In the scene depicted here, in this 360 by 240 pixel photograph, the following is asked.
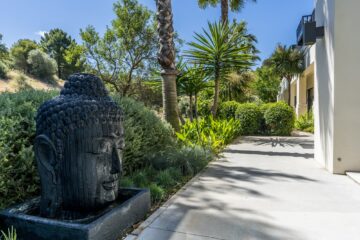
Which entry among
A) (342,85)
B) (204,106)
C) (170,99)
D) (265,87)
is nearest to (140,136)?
(170,99)

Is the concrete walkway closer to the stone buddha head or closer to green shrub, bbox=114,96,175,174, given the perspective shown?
the stone buddha head

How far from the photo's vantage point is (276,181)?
5070 millimetres

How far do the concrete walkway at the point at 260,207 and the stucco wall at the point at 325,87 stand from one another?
603 mm

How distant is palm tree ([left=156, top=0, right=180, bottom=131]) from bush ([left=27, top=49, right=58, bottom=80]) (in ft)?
101

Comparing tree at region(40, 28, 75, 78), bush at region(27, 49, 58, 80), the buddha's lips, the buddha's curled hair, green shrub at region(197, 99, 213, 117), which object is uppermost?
tree at region(40, 28, 75, 78)

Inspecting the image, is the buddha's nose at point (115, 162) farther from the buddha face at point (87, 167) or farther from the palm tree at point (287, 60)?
the palm tree at point (287, 60)

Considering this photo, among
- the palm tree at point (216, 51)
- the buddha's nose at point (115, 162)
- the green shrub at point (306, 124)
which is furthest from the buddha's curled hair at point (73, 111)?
the green shrub at point (306, 124)

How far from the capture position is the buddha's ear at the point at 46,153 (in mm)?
2535

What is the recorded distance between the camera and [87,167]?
2566 millimetres

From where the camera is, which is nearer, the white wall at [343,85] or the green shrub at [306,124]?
the white wall at [343,85]

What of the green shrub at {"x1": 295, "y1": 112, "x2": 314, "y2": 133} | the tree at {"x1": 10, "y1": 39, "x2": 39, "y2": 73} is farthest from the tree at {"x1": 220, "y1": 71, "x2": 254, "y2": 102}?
the tree at {"x1": 10, "y1": 39, "x2": 39, "y2": 73}

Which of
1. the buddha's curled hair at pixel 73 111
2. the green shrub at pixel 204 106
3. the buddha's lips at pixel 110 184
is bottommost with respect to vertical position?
the buddha's lips at pixel 110 184

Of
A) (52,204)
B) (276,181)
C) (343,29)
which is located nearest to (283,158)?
(276,181)

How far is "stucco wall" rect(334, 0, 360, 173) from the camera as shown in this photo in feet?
17.5
